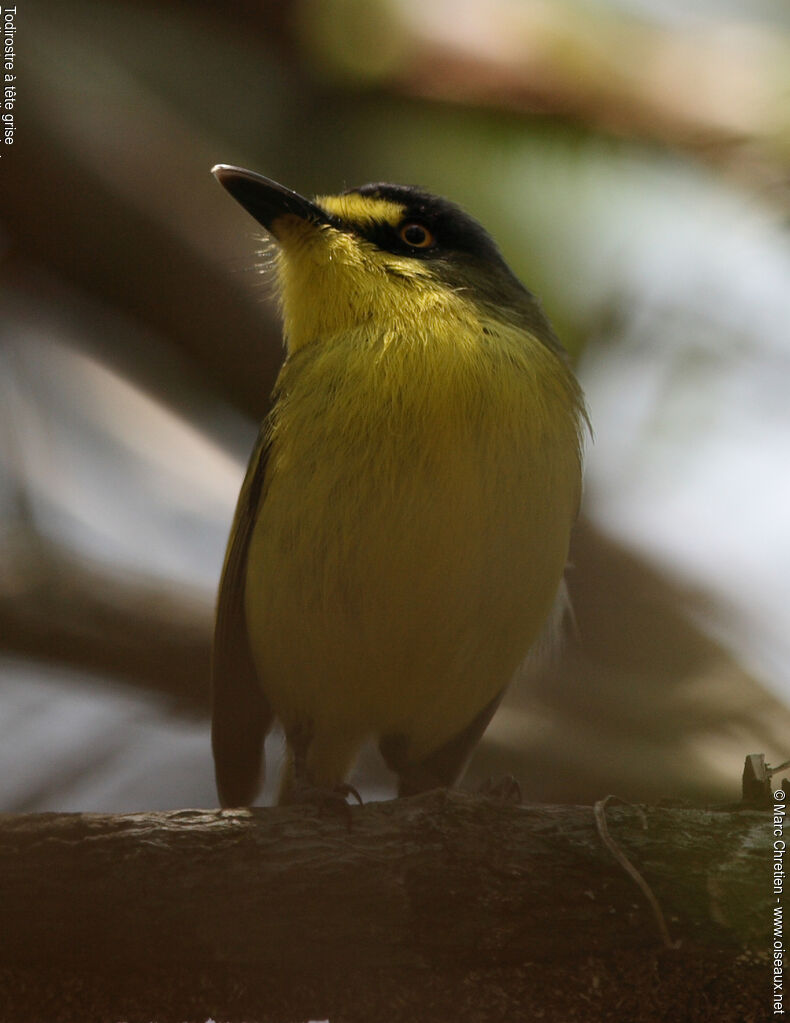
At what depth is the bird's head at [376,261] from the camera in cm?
325

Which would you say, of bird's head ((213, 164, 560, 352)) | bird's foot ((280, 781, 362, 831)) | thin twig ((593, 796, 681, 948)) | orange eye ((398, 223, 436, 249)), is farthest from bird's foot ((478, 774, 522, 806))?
orange eye ((398, 223, 436, 249))

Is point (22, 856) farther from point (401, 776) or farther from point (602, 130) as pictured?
point (602, 130)

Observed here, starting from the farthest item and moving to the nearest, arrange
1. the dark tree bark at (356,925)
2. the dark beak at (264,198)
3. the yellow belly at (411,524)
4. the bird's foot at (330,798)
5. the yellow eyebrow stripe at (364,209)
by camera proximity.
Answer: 1. the yellow eyebrow stripe at (364,209)
2. the dark beak at (264,198)
3. the yellow belly at (411,524)
4. the bird's foot at (330,798)
5. the dark tree bark at (356,925)

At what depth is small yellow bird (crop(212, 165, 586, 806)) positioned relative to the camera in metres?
2.92

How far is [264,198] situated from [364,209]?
1.02 ft

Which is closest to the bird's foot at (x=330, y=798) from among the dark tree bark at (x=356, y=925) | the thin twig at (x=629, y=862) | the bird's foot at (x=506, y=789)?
the dark tree bark at (x=356, y=925)

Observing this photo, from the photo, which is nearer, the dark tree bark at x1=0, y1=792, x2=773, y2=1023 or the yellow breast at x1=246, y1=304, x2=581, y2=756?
the dark tree bark at x1=0, y1=792, x2=773, y2=1023

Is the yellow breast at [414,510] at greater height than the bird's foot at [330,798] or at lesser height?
greater

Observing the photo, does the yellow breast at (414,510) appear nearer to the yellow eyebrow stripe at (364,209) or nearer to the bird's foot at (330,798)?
the bird's foot at (330,798)

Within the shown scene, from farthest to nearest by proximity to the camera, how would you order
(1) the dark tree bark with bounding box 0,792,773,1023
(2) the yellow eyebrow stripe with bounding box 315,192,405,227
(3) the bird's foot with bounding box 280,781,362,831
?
(2) the yellow eyebrow stripe with bounding box 315,192,405,227 < (3) the bird's foot with bounding box 280,781,362,831 < (1) the dark tree bark with bounding box 0,792,773,1023

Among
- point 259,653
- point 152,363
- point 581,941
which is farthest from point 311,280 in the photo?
point 581,941

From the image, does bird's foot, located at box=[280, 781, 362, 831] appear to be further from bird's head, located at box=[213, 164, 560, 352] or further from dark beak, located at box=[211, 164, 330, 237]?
dark beak, located at box=[211, 164, 330, 237]

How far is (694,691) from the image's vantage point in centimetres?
335

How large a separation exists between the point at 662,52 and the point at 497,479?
1.35m
